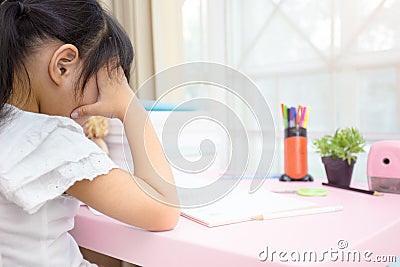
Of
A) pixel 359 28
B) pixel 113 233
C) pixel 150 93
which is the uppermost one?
pixel 359 28

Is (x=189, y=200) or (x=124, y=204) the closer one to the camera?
(x=124, y=204)

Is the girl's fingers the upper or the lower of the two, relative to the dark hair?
lower

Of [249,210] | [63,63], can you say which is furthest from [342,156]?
[63,63]

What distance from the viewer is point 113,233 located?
0.63 m

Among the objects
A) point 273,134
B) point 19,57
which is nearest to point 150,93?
point 273,134

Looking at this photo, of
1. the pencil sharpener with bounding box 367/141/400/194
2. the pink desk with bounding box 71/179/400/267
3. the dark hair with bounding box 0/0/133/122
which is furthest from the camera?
the pencil sharpener with bounding box 367/141/400/194

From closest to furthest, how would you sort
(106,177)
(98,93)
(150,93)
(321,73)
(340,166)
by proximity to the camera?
(106,177), (98,93), (340,166), (150,93), (321,73)

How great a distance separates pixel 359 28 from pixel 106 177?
86cm

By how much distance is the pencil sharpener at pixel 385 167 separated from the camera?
82cm

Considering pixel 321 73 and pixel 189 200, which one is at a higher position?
pixel 321 73

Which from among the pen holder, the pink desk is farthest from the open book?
the pen holder

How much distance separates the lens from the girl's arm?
1.83 ft

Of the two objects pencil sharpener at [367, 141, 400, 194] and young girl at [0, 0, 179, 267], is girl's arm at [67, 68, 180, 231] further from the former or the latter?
pencil sharpener at [367, 141, 400, 194]

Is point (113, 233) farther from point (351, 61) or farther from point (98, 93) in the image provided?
point (351, 61)
